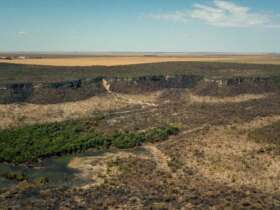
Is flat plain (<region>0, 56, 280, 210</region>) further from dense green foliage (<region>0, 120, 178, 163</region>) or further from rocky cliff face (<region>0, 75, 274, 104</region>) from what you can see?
rocky cliff face (<region>0, 75, 274, 104</region>)

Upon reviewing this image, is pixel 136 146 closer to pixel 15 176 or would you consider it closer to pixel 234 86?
pixel 15 176

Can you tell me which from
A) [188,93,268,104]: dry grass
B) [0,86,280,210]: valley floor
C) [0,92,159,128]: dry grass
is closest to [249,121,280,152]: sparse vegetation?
[0,86,280,210]: valley floor

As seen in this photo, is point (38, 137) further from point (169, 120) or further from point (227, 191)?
point (227, 191)

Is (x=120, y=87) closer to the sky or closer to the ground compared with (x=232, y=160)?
closer to the sky

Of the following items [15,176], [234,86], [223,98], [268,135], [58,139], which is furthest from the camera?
[234,86]

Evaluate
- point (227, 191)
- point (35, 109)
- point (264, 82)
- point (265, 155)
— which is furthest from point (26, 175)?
point (264, 82)

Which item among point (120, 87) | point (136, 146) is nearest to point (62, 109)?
point (120, 87)
